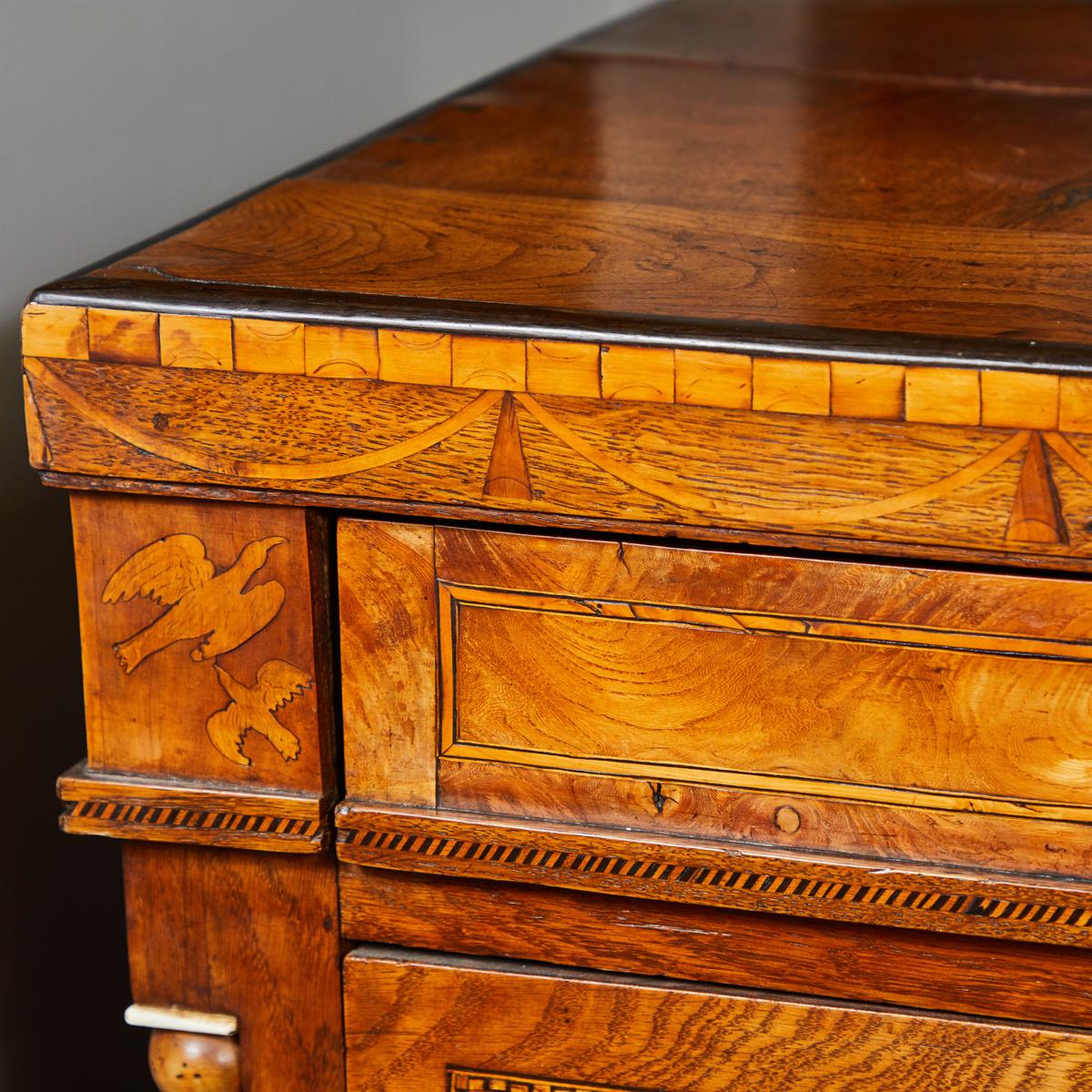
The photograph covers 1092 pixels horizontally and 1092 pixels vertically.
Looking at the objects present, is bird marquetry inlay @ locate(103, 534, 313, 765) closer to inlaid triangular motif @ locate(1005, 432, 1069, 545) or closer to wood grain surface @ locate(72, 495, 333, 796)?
wood grain surface @ locate(72, 495, 333, 796)

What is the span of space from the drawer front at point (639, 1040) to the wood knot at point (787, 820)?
0.24 feet

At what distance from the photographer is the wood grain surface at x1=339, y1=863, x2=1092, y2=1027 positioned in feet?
1.78

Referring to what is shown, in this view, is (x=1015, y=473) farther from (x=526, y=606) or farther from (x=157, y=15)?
(x=157, y=15)

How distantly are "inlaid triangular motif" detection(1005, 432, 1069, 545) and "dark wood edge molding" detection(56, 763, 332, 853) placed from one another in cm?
27

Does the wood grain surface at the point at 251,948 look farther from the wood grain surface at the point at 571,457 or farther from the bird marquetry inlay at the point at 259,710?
the wood grain surface at the point at 571,457

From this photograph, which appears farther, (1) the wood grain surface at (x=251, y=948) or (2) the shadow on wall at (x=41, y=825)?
(2) the shadow on wall at (x=41, y=825)

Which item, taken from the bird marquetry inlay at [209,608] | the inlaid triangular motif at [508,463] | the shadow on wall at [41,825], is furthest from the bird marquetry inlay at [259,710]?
the shadow on wall at [41,825]

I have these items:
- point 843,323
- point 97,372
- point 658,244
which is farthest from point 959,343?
point 97,372

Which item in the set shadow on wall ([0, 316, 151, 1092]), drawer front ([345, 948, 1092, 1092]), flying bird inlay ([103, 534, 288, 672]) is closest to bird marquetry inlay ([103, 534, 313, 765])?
flying bird inlay ([103, 534, 288, 672])

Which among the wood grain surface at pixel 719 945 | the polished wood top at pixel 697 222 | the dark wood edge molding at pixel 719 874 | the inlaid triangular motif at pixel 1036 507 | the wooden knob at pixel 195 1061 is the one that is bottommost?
the wooden knob at pixel 195 1061

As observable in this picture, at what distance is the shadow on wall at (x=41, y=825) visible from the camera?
75cm

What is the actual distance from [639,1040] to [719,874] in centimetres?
8

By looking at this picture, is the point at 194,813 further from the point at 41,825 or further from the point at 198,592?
the point at 41,825

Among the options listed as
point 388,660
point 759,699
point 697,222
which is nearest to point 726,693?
point 759,699
